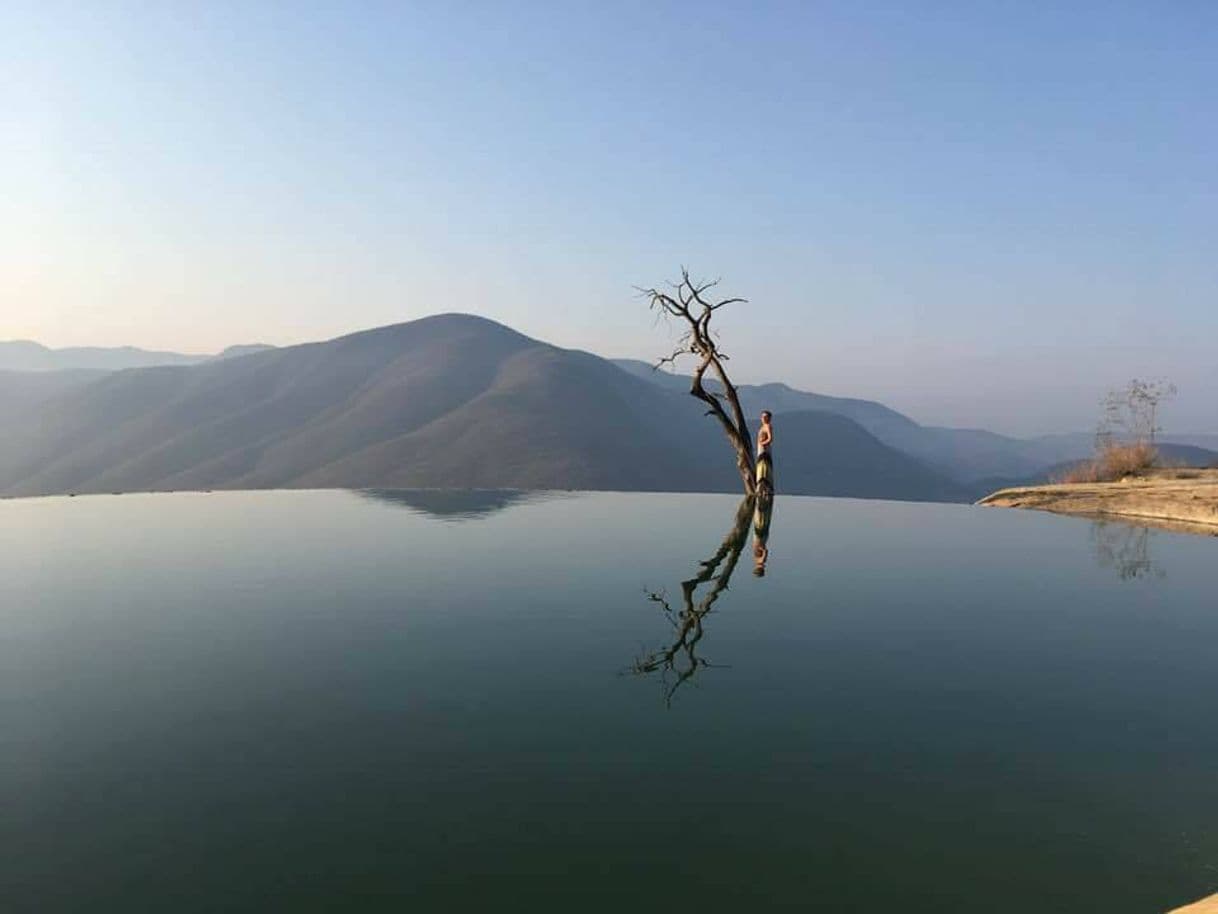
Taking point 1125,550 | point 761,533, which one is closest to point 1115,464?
point 1125,550

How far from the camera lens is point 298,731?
20.0 feet

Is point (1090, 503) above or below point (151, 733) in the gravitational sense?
above

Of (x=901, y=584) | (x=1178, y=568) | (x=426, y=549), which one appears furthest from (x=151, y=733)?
(x=1178, y=568)

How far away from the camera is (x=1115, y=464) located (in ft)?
94.8

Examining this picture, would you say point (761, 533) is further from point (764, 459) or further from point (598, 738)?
point (598, 738)

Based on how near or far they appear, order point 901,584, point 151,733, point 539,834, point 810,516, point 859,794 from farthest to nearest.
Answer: point 810,516 → point 901,584 → point 151,733 → point 859,794 → point 539,834

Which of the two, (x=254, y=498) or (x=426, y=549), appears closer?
(x=426, y=549)

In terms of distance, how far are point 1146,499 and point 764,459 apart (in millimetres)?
11353

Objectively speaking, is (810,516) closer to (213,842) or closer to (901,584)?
(901,584)

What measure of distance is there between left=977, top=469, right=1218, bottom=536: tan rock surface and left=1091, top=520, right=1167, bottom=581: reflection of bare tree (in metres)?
1.33

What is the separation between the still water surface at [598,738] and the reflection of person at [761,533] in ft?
2.14

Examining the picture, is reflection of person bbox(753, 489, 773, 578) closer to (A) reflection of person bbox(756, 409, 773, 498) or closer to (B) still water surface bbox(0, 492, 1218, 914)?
(A) reflection of person bbox(756, 409, 773, 498)

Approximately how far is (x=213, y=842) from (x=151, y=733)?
2028mm

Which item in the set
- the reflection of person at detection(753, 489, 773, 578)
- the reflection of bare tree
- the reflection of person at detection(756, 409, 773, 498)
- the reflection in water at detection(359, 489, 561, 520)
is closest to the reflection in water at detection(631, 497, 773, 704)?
the reflection of person at detection(753, 489, 773, 578)
